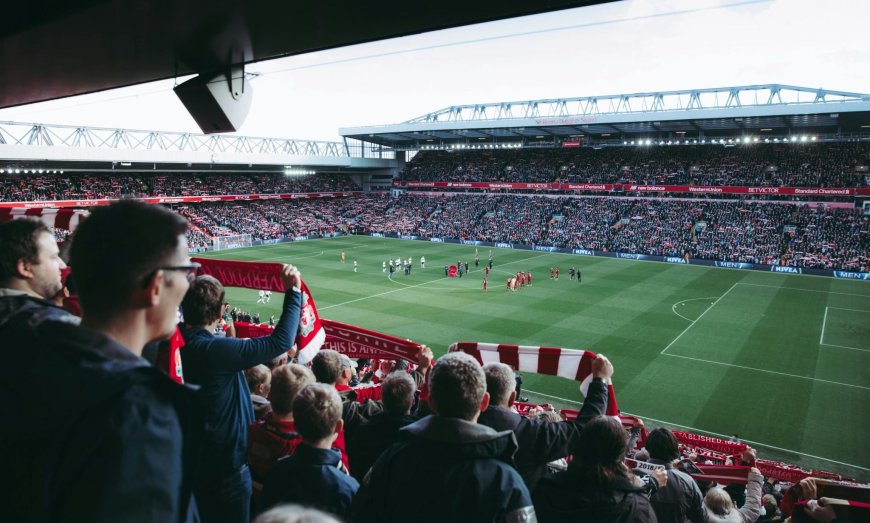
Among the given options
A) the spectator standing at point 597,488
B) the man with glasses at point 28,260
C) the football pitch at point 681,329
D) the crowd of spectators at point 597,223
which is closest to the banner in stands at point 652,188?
the crowd of spectators at point 597,223

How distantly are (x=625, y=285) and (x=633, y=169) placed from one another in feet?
101

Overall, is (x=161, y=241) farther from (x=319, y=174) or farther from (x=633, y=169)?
(x=319, y=174)

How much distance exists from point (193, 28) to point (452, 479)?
14.2 feet

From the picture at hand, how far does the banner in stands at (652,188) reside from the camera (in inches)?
1897

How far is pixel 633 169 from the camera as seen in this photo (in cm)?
6162

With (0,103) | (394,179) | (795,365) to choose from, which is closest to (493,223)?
(394,179)

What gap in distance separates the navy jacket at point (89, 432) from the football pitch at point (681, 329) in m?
16.7

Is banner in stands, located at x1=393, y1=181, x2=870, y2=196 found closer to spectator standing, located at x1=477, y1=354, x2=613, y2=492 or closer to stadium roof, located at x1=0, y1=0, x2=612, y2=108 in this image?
stadium roof, located at x1=0, y1=0, x2=612, y2=108

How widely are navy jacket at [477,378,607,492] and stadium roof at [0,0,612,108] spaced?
2.94 m

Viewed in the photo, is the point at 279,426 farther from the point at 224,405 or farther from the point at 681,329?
the point at 681,329

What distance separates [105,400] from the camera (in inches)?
58.0

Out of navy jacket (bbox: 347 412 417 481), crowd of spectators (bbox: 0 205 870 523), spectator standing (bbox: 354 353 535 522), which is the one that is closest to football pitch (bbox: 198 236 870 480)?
crowd of spectators (bbox: 0 205 870 523)

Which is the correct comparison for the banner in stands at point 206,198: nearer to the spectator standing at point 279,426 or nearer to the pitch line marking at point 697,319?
the pitch line marking at point 697,319

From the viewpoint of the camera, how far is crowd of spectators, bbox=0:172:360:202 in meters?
50.4
